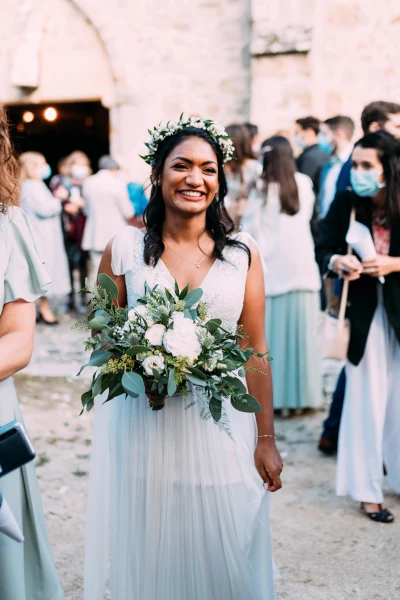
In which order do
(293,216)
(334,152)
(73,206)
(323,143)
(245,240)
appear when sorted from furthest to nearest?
(73,206) < (323,143) < (334,152) < (293,216) < (245,240)

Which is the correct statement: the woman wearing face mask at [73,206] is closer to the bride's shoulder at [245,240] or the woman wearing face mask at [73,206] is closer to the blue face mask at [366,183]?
the blue face mask at [366,183]

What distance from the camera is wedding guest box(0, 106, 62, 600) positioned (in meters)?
2.38

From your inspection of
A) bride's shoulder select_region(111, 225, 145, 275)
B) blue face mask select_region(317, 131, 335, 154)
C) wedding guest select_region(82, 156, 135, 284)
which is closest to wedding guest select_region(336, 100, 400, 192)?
blue face mask select_region(317, 131, 335, 154)

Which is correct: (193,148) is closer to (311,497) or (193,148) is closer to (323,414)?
(311,497)

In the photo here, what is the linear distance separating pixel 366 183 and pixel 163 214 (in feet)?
5.60

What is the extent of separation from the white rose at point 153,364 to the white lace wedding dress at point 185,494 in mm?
297

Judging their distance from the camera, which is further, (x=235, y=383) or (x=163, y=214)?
(x=163, y=214)

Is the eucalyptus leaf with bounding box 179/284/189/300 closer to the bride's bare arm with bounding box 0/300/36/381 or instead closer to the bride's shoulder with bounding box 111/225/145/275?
the bride's shoulder with bounding box 111/225/145/275

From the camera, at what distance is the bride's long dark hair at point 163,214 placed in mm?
2969

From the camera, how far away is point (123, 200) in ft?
36.1

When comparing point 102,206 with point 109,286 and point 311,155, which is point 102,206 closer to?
point 311,155

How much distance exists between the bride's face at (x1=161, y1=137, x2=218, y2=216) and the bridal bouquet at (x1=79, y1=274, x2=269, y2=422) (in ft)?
1.34

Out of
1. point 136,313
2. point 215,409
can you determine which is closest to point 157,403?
point 215,409

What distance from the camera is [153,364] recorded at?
8.14 ft
